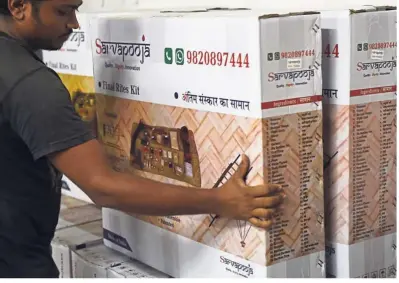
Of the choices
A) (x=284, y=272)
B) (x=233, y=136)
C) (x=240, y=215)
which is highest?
(x=233, y=136)

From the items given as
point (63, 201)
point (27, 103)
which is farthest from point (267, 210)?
point (63, 201)

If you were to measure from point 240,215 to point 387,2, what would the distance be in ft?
2.03

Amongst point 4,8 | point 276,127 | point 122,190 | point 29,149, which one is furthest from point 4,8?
point 276,127

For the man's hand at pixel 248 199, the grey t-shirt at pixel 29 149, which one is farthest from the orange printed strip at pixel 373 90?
the grey t-shirt at pixel 29 149

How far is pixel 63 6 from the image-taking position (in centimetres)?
112

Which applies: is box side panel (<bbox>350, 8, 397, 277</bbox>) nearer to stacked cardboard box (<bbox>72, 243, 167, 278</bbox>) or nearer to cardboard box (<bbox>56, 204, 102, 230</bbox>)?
stacked cardboard box (<bbox>72, 243, 167, 278</bbox>)

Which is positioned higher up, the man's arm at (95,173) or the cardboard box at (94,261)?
the man's arm at (95,173)

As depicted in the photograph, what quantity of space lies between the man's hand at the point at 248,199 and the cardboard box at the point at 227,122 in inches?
0.6

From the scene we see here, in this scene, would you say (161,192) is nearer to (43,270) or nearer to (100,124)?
(43,270)

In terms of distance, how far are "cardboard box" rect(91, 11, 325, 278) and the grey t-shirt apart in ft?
0.65

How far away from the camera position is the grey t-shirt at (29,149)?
3.31ft

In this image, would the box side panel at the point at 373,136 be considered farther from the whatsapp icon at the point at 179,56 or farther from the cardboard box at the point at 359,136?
the whatsapp icon at the point at 179,56

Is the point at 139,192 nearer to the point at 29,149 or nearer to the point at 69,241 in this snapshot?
the point at 29,149

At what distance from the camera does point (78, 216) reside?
1.70 meters
